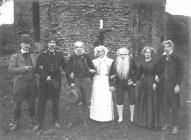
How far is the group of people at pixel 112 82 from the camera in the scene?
732 centimetres

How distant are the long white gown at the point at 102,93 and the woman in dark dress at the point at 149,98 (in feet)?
2.24

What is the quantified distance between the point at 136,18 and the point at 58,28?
2.98 meters

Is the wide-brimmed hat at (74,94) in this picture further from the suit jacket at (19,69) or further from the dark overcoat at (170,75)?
the dark overcoat at (170,75)

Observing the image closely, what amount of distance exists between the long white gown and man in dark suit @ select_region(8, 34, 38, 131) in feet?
4.52

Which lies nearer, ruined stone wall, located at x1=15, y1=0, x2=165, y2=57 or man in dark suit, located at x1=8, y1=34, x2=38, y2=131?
man in dark suit, located at x1=8, y1=34, x2=38, y2=131

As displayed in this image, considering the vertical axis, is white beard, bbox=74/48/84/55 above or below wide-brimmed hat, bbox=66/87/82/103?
above

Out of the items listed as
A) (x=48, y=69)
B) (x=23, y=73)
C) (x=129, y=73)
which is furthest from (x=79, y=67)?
(x=23, y=73)

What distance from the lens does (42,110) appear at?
7.45 m

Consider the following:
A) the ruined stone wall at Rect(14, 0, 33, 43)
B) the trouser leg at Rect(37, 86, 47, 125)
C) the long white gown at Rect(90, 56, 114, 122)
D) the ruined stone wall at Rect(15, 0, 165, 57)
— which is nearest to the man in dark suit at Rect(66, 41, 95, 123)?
the long white gown at Rect(90, 56, 114, 122)

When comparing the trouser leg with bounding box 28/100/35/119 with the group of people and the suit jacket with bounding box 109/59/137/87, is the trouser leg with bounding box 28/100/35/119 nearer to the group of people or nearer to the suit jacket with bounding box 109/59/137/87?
the group of people

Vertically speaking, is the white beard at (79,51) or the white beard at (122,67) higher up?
the white beard at (79,51)

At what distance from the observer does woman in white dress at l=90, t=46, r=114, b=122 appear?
7676 millimetres

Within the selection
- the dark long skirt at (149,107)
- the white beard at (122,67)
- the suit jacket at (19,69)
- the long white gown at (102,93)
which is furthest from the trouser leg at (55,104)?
the dark long skirt at (149,107)

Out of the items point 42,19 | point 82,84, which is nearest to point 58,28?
point 42,19
